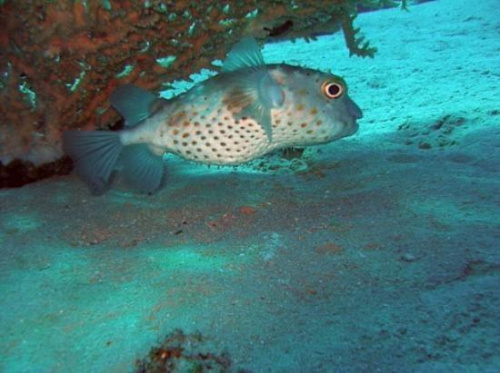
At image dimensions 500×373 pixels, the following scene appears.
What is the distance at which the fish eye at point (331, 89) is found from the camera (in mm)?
2701

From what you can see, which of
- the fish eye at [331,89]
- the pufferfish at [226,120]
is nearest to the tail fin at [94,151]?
the pufferfish at [226,120]

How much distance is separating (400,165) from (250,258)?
1758 mm

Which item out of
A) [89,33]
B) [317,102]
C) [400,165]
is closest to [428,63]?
[400,165]

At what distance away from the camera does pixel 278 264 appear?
2.06 m

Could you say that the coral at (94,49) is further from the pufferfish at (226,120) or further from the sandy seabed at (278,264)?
the sandy seabed at (278,264)

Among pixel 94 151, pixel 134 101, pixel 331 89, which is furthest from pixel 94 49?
pixel 331 89

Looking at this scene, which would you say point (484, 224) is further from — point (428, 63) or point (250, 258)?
point (428, 63)

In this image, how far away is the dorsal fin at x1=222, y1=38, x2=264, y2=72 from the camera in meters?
2.65

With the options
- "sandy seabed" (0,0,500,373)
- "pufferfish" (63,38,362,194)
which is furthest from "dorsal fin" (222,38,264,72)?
"sandy seabed" (0,0,500,373)

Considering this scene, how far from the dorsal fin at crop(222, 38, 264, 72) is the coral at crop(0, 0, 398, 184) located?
659 mm

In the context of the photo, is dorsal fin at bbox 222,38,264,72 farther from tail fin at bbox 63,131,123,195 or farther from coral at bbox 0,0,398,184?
tail fin at bbox 63,131,123,195

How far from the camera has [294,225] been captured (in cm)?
252

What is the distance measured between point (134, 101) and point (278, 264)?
5.64 feet

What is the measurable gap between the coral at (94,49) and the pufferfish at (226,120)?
38 cm
